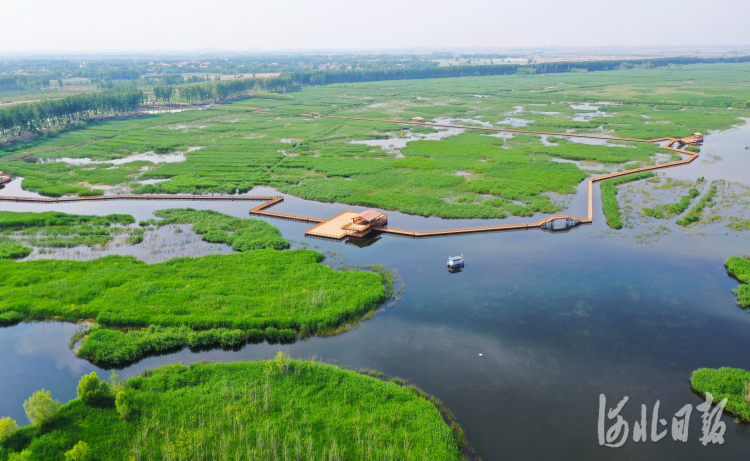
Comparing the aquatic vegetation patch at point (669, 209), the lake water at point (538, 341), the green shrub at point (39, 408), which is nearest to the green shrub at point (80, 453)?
the green shrub at point (39, 408)

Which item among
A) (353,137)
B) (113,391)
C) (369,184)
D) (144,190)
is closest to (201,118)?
(353,137)

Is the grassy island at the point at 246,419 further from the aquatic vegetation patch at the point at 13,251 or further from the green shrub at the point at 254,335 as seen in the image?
the aquatic vegetation patch at the point at 13,251

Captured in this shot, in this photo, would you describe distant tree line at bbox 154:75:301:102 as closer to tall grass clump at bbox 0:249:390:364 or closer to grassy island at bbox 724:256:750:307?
tall grass clump at bbox 0:249:390:364

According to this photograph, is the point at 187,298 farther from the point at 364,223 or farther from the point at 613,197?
the point at 613,197

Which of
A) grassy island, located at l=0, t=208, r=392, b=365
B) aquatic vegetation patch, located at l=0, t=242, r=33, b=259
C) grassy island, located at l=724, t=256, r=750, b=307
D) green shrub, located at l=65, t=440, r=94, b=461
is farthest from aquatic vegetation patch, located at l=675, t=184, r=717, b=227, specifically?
aquatic vegetation patch, located at l=0, t=242, r=33, b=259

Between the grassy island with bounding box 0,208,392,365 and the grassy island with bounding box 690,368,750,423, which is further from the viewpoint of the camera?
the grassy island with bounding box 0,208,392,365

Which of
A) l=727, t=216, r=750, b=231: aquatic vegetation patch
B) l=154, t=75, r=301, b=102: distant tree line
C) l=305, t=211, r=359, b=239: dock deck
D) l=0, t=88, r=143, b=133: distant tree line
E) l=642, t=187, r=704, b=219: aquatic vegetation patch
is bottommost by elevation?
l=305, t=211, r=359, b=239: dock deck
